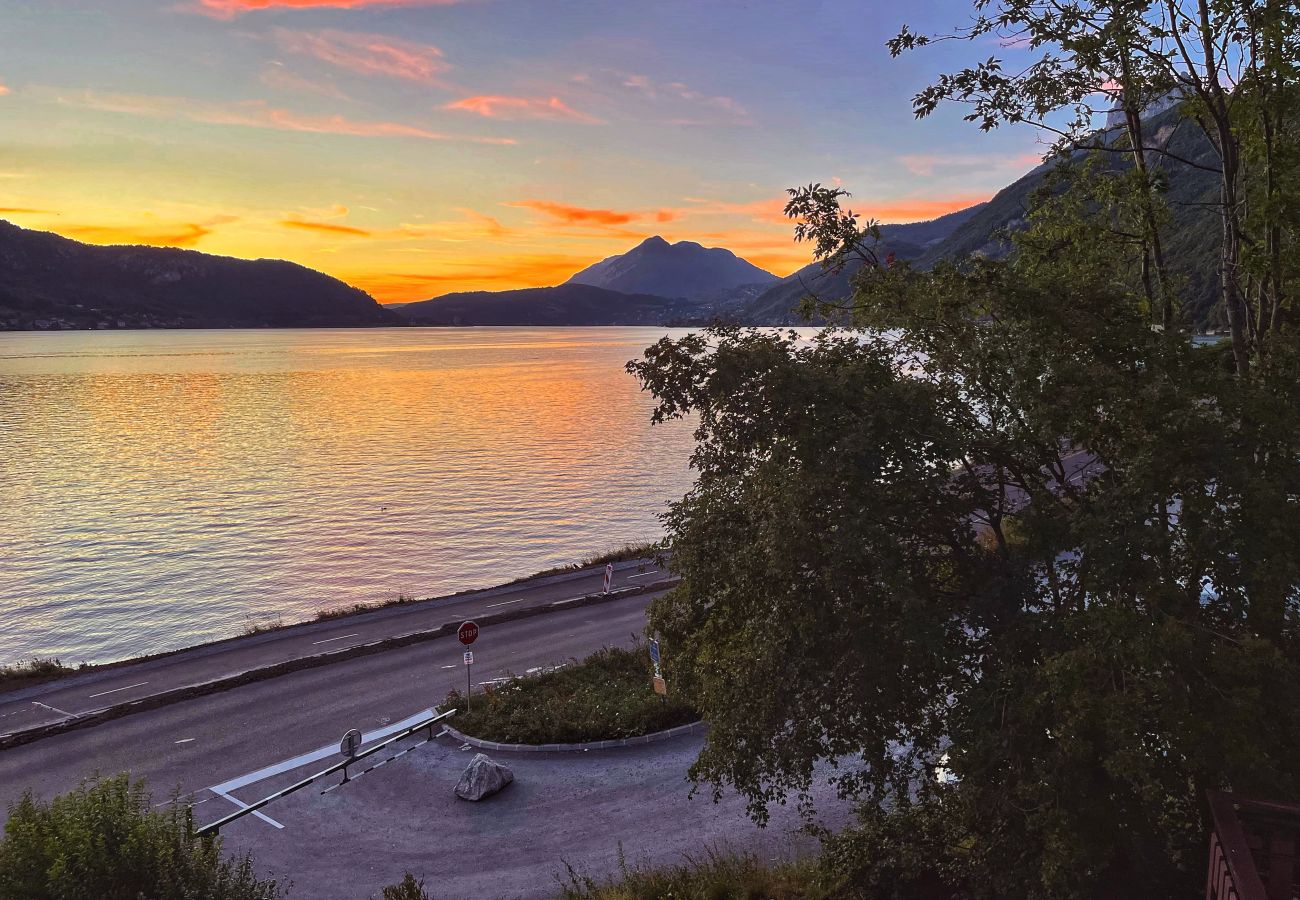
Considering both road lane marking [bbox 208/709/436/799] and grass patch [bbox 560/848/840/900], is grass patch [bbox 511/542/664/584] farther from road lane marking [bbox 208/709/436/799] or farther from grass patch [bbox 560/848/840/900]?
grass patch [bbox 560/848/840/900]

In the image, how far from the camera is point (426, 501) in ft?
209

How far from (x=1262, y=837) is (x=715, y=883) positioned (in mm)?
8301

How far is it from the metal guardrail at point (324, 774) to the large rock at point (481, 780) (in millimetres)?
2855

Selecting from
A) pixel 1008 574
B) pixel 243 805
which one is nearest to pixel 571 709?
pixel 243 805

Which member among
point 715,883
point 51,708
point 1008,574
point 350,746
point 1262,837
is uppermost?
point 1008,574

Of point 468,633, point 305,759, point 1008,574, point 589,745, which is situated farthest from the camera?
point 468,633

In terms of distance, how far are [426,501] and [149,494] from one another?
79.7 feet

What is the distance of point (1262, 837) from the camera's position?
8.05m

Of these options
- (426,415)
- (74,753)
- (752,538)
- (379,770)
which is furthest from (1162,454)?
(426,415)

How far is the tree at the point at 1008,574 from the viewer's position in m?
8.88

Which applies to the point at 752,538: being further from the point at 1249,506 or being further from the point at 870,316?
the point at 1249,506

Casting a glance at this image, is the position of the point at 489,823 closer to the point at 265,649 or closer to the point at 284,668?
the point at 284,668

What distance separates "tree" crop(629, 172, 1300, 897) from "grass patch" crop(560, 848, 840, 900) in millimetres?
1483

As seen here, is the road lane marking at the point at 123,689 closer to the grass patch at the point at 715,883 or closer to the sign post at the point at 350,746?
the sign post at the point at 350,746
